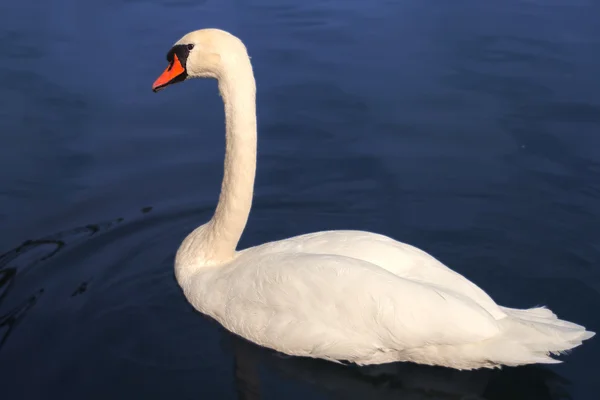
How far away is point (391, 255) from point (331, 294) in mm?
519

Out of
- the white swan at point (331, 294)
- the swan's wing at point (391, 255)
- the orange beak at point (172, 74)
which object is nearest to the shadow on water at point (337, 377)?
the white swan at point (331, 294)

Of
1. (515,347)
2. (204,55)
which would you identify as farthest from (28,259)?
(515,347)

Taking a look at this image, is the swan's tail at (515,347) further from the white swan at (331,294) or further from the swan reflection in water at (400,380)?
the swan reflection in water at (400,380)

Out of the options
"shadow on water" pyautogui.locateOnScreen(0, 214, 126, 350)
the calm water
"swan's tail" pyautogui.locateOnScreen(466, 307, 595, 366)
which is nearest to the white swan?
"swan's tail" pyautogui.locateOnScreen(466, 307, 595, 366)

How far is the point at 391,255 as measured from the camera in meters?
5.03

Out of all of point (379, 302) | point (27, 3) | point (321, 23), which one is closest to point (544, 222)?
point (379, 302)

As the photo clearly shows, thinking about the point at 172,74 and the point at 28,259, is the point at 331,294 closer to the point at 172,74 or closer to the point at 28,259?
the point at 172,74

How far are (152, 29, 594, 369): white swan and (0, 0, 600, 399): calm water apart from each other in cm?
26

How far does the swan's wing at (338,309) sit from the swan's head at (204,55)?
1.34 meters

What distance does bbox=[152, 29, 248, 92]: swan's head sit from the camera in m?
5.28

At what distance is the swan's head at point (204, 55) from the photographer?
5277 mm

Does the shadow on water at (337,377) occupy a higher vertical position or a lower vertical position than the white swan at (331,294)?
lower

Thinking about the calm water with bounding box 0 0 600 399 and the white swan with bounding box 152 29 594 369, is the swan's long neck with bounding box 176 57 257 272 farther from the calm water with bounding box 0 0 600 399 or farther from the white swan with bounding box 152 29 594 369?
the calm water with bounding box 0 0 600 399

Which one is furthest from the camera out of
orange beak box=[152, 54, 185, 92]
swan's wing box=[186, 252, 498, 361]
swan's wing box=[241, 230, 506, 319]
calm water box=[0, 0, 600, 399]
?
orange beak box=[152, 54, 185, 92]
